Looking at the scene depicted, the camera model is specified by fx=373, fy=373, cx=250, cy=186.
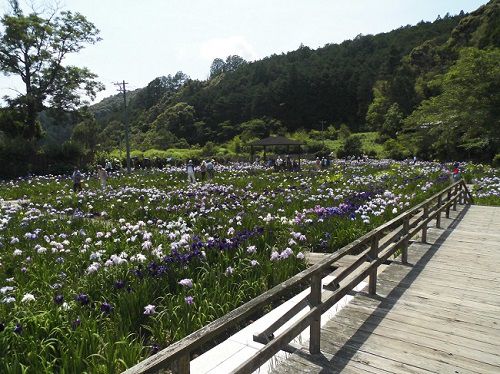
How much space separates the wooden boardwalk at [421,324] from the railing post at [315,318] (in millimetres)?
78

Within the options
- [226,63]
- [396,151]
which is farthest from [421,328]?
[226,63]

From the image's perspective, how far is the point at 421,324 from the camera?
3.72 metres

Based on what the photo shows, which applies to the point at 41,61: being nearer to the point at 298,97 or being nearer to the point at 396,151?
the point at 396,151

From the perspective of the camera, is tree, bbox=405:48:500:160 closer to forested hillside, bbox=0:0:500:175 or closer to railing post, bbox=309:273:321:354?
forested hillside, bbox=0:0:500:175

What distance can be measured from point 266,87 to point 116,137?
34.9 m

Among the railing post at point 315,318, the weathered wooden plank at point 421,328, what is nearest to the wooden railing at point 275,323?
the railing post at point 315,318

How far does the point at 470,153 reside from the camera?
33.3 m

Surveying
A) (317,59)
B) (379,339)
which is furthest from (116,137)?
(379,339)

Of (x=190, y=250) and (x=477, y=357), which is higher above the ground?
(x=190, y=250)

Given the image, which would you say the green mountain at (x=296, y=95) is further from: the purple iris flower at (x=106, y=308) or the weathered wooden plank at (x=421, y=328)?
the purple iris flower at (x=106, y=308)

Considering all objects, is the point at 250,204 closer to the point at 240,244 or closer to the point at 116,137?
the point at 240,244

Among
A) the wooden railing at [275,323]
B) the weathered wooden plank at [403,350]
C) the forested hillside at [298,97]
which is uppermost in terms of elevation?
the forested hillside at [298,97]

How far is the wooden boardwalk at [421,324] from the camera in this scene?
3018mm

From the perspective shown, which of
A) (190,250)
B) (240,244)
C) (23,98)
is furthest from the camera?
(23,98)
